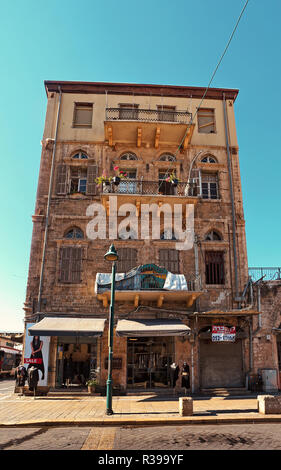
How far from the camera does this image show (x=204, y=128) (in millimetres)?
18812

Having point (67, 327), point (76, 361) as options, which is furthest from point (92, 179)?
point (76, 361)

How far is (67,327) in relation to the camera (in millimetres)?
13500

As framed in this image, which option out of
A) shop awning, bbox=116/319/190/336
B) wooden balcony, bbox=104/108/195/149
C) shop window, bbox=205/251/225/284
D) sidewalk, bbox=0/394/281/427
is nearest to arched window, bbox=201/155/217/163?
wooden balcony, bbox=104/108/195/149

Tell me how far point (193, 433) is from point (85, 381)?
792 cm

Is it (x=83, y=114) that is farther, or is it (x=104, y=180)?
(x=83, y=114)

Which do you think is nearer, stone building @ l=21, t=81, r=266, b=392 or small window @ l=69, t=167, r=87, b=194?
stone building @ l=21, t=81, r=266, b=392

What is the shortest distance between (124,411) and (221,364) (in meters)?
6.56

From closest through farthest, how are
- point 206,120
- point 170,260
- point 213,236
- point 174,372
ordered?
point 174,372, point 170,260, point 213,236, point 206,120

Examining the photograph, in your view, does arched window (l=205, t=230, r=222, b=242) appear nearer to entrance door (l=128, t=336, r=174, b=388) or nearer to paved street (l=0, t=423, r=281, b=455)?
entrance door (l=128, t=336, r=174, b=388)

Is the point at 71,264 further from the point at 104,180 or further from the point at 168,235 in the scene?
the point at 168,235

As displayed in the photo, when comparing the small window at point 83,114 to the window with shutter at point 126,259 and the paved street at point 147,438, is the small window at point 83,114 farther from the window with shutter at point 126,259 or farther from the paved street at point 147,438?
the paved street at point 147,438

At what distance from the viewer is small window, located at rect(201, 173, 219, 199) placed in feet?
57.7

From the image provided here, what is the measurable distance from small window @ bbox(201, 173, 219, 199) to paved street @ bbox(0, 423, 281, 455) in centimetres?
1162

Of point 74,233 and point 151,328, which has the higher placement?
point 74,233
